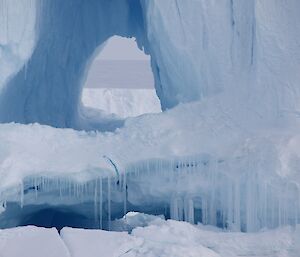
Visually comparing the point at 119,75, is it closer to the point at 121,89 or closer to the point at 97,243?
the point at 121,89

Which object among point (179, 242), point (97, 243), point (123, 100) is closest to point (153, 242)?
point (179, 242)

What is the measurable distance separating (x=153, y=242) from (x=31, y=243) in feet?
2.62

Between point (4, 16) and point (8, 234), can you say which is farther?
point (4, 16)

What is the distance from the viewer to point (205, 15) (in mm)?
4742

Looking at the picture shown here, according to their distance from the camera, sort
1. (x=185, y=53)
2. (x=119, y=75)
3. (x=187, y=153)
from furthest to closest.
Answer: (x=119, y=75)
(x=185, y=53)
(x=187, y=153)

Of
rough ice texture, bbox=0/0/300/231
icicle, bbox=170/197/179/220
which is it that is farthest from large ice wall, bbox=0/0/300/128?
icicle, bbox=170/197/179/220

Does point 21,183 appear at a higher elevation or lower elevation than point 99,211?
higher

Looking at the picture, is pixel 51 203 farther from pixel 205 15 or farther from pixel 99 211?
pixel 205 15

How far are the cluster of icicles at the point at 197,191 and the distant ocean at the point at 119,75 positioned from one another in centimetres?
1056

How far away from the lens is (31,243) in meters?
3.44

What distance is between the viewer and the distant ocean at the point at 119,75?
15195 millimetres

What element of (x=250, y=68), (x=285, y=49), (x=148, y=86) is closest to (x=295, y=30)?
(x=285, y=49)

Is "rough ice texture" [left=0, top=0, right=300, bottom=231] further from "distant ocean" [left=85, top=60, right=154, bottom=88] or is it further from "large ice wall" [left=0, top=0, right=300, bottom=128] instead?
"distant ocean" [left=85, top=60, right=154, bottom=88]

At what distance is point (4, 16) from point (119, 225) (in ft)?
7.56
